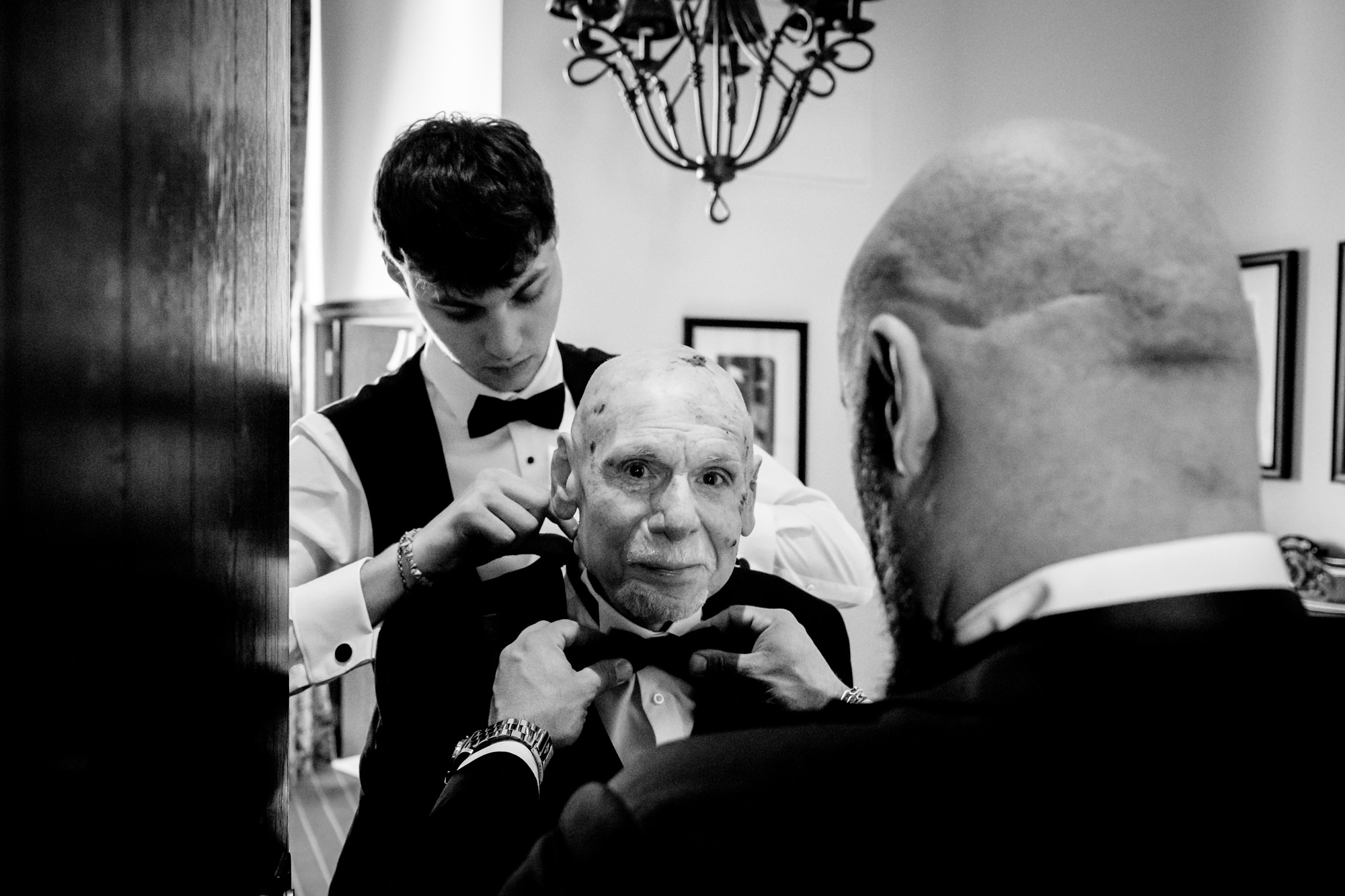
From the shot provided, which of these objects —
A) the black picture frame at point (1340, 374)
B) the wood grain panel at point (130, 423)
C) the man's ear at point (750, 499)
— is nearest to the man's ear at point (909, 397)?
the wood grain panel at point (130, 423)

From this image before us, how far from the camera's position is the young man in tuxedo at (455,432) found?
1467mm

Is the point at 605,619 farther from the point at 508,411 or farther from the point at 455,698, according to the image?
the point at 508,411

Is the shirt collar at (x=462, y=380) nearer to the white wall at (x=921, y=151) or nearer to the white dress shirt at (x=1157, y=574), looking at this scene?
the white dress shirt at (x=1157, y=574)

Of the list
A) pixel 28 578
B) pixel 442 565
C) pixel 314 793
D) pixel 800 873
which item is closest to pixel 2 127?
pixel 28 578

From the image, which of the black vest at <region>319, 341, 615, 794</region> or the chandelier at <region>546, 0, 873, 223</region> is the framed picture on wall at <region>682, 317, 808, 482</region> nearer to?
the chandelier at <region>546, 0, 873, 223</region>

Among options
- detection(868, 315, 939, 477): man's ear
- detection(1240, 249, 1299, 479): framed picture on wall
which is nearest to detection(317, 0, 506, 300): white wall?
detection(1240, 249, 1299, 479): framed picture on wall

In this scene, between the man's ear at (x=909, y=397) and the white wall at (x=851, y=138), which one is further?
the white wall at (x=851, y=138)

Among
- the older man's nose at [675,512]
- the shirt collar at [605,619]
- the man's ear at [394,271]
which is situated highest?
the man's ear at [394,271]

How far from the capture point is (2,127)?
0.23 meters

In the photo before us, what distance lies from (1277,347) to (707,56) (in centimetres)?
229

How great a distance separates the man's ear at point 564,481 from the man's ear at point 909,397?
642mm

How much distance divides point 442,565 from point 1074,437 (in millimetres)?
974

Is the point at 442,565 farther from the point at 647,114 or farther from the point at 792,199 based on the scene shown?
the point at 792,199

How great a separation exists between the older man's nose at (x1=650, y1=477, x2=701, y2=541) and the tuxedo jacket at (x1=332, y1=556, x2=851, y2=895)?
0.20m
